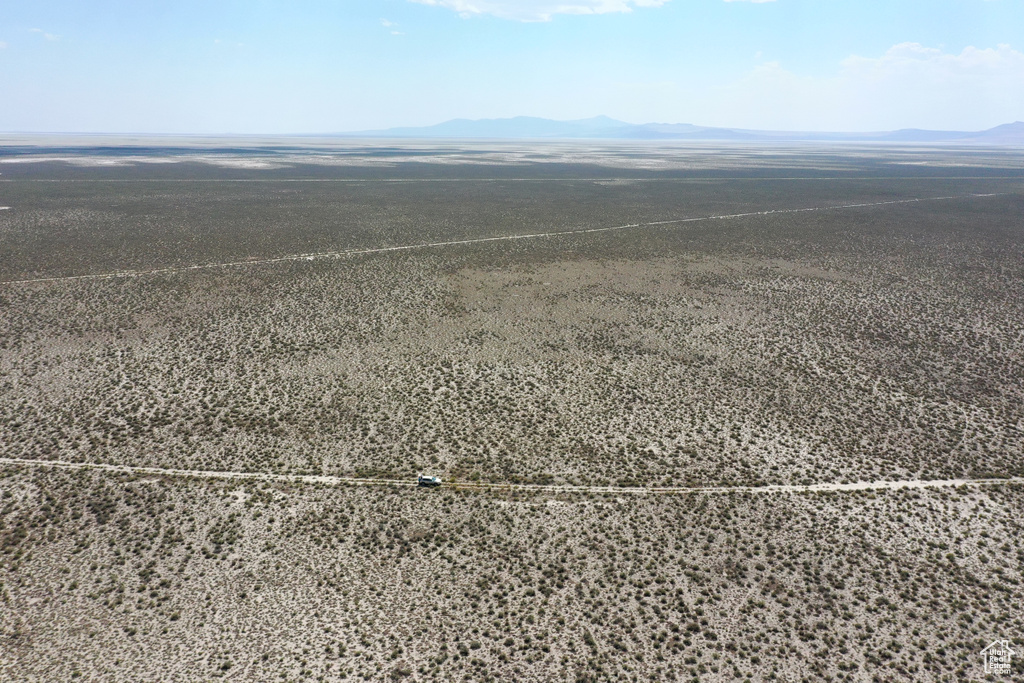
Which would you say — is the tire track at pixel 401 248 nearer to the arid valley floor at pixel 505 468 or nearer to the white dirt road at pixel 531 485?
the arid valley floor at pixel 505 468

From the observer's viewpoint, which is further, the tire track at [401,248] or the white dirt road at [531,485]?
the tire track at [401,248]

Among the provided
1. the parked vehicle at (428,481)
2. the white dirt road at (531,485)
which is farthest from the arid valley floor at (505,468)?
the parked vehicle at (428,481)

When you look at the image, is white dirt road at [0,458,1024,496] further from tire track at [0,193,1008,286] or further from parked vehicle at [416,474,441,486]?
tire track at [0,193,1008,286]

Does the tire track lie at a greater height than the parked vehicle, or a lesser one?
greater

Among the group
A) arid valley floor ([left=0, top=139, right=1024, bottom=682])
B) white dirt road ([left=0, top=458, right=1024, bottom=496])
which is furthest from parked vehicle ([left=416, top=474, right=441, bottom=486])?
arid valley floor ([left=0, top=139, right=1024, bottom=682])

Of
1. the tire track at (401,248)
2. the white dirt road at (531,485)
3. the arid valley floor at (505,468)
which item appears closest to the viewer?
the arid valley floor at (505,468)

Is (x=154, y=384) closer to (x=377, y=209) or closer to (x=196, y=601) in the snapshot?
(x=196, y=601)

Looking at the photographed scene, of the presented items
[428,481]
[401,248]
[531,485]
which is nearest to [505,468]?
[531,485]
